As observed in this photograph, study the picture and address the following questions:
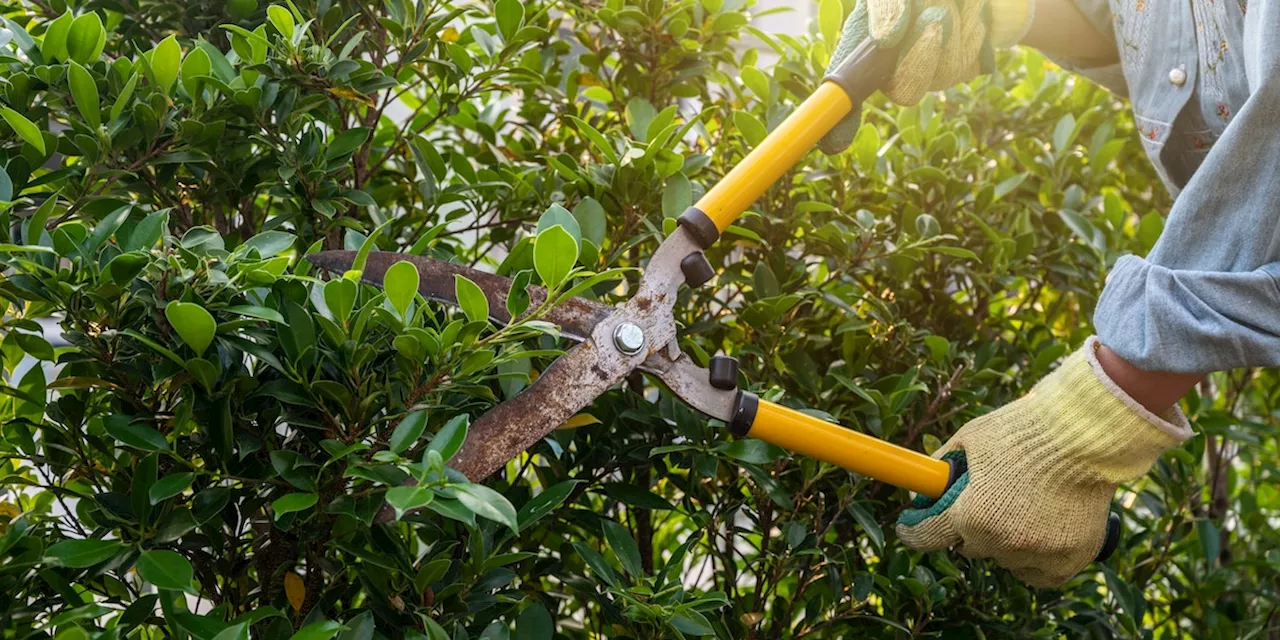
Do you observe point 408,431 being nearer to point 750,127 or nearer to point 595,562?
point 595,562

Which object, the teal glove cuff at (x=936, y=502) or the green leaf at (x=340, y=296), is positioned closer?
the green leaf at (x=340, y=296)

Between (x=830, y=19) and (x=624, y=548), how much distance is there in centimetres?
84

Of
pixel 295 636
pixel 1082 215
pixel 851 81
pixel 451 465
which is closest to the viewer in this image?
pixel 295 636

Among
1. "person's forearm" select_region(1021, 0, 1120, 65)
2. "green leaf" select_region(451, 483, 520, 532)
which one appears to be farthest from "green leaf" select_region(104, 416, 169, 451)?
"person's forearm" select_region(1021, 0, 1120, 65)

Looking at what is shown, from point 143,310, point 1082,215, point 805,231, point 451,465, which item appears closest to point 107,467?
point 143,310

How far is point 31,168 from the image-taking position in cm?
108

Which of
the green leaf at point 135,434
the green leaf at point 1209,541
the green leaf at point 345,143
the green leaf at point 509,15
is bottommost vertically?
the green leaf at point 1209,541

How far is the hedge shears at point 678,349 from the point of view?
108 centimetres

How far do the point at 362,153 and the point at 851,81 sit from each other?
631mm

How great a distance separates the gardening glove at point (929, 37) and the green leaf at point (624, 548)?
53cm

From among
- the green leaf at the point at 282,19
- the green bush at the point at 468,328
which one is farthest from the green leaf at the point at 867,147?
the green leaf at the point at 282,19

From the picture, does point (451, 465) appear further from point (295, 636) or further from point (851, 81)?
point (851, 81)

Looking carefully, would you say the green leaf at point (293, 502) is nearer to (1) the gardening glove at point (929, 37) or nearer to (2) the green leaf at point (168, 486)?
(2) the green leaf at point (168, 486)

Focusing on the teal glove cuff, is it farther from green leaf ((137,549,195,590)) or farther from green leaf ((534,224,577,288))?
green leaf ((137,549,195,590))
